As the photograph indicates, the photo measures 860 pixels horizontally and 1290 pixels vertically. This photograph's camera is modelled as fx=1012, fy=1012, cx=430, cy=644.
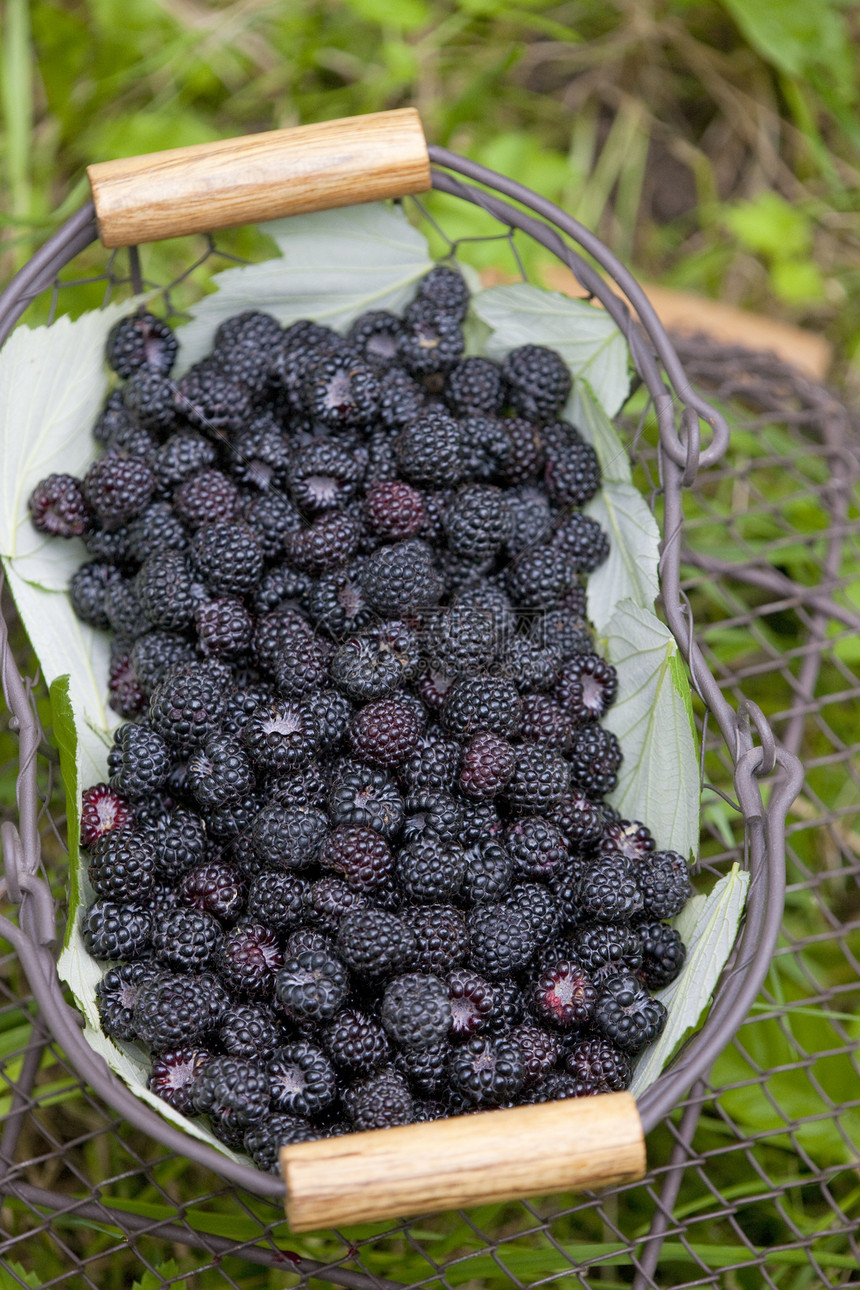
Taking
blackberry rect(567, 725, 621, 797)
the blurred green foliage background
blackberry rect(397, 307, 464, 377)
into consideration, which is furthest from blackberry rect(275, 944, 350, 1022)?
the blurred green foliage background

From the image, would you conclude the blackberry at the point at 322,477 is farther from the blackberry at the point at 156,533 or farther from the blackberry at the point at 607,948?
the blackberry at the point at 607,948

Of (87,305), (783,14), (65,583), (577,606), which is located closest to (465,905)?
(577,606)

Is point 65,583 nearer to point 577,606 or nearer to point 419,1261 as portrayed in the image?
point 577,606

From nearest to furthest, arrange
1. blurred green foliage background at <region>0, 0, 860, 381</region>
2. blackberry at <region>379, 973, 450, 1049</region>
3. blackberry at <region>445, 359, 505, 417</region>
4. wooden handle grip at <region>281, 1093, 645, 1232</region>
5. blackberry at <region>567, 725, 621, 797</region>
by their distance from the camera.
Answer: wooden handle grip at <region>281, 1093, 645, 1232</region> → blackberry at <region>379, 973, 450, 1049</region> → blackberry at <region>567, 725, 621, 797</region> → blackberry at <region>445, 359, 505, 417</region> → blurred green foliage background at <region>0, 0, 860, 381</region>

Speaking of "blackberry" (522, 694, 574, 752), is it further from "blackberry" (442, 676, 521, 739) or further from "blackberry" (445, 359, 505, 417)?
"blackberry" (445, 359, 505, 417)

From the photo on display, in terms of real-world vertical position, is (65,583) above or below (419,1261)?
above

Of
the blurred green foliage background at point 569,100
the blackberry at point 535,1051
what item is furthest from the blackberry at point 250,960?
the blurred green foliage background at point 569,100
